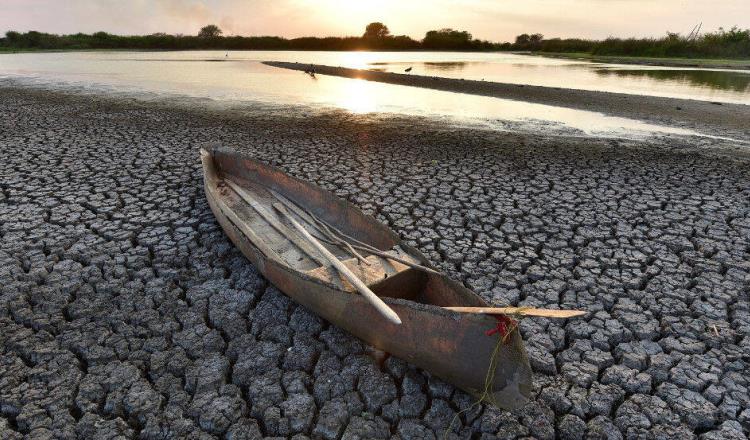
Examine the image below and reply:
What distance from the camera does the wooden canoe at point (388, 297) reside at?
2377 millimetres

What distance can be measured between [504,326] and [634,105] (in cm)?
1741

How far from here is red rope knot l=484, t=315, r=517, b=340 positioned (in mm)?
2230

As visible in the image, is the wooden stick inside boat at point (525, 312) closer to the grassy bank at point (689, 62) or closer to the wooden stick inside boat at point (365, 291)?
the wooden stick inside boat at point (365, 291)

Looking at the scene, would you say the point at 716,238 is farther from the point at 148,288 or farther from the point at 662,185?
the point at 148,288

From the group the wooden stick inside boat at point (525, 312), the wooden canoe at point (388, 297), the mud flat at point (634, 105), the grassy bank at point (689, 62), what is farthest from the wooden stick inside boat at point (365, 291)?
the grassy bank at point (689, 62)

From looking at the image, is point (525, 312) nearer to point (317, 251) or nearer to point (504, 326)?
point (504, 326)

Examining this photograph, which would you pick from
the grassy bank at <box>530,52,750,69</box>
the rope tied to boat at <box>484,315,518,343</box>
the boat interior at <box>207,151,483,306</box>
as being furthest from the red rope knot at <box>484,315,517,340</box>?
the grassy bank at <box>530,52,750,69</box>

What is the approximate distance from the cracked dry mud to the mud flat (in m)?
6.88

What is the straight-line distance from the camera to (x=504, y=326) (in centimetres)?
224

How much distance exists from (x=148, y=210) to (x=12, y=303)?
211 centimetres

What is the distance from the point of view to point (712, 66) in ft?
121

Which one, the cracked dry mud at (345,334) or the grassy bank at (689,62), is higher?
the grassy bank at (689,62)

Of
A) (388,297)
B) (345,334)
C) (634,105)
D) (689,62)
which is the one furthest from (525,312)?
(689,62)

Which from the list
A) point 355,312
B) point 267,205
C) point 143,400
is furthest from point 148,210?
point 355,312
